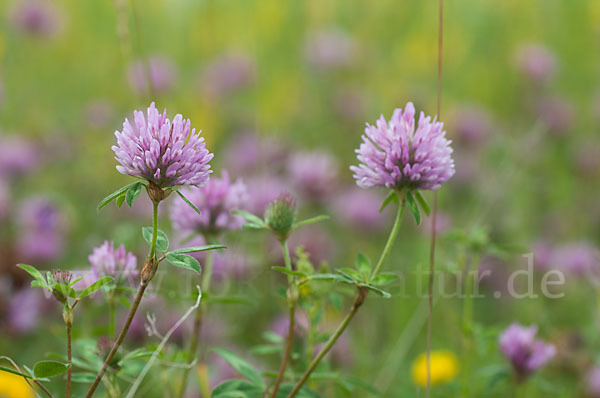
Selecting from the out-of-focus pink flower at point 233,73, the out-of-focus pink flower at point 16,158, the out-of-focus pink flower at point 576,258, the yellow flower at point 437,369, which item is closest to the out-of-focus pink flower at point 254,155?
the out-of-focus pink flower at point 233,73

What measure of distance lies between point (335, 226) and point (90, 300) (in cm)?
142

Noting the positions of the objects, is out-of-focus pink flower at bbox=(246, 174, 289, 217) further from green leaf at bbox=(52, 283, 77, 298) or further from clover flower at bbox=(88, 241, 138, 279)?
green leaf at bbox=(52, 283, 77, 298)

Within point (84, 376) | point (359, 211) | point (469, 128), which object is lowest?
point (84, 376)

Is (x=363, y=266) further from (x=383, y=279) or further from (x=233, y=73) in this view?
(x=233, y=73)

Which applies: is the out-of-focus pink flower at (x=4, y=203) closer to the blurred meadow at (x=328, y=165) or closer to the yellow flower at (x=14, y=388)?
the blurred meadow at (x=328, y=165)

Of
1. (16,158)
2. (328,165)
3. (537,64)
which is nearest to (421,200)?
(328,165)

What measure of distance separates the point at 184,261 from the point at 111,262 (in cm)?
24

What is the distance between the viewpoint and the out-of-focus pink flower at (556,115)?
122 inches

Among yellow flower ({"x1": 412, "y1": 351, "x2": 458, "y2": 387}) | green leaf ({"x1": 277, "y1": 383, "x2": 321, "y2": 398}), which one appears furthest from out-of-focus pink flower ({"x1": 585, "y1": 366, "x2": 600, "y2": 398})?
green leaf ({"x1": 277, "y1": 383, "x2": 321, "y2": 398})

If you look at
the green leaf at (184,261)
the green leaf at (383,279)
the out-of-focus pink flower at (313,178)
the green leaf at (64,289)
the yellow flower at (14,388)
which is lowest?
the yellow flower at (14,388)

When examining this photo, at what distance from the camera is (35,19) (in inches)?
130

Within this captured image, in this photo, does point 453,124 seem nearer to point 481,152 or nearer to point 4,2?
point 481,152

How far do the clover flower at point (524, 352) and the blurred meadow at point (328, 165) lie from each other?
0.09ft

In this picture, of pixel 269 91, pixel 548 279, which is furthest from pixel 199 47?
pixel 548 279
